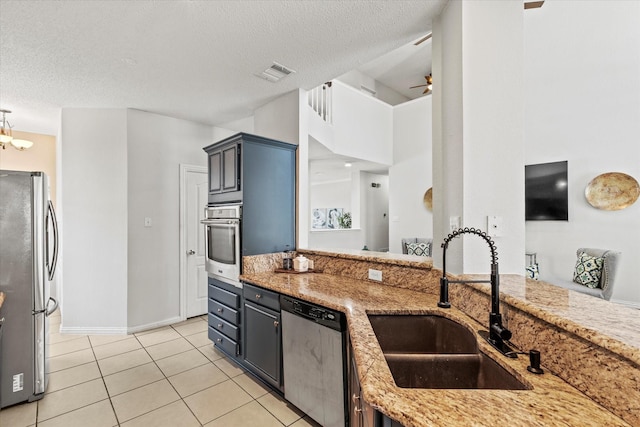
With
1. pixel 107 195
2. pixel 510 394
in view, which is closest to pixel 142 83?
pixel 107 195

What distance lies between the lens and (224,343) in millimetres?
2807

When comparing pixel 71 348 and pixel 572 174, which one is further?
pixel 572 174

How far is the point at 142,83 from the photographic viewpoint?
290 centimetres

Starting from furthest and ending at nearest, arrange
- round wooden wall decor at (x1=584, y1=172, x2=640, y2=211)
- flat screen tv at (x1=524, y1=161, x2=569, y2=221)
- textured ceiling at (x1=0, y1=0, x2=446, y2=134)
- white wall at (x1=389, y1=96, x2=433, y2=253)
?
white wall at (x1=389, y1=96, x2=433, y2=253), flat screen tv at (x1=524, y1=161, x2=569, y2=221), round wooden wall decor at (x1=584, y1=172, x2=640, y2=211), textured ceiling at (x1=0, y1=0, x2=446, y2=134)

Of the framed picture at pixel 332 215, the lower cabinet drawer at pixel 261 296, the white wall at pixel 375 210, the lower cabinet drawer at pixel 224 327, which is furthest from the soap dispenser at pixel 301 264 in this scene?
the framed picture at pixel 332 215

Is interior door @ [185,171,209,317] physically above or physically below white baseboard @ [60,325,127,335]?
above

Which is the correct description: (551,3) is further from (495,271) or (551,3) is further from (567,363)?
(567,363)

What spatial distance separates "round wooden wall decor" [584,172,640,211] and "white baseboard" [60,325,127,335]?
258 inches

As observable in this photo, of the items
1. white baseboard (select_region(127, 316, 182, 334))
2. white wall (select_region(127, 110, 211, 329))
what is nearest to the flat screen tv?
white wall (select_region(127, 110, 211, 329))

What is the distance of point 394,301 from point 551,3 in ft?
18.1

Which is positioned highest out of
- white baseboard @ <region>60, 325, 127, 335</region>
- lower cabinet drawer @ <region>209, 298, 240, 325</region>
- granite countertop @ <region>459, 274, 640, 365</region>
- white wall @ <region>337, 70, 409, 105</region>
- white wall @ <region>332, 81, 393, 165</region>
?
white wall @ <region>337, 70, 409, 105</region>

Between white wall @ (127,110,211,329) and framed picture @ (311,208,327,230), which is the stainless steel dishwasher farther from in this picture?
framed picture @ (311,208,327,230)

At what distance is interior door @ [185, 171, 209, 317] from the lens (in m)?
4.06

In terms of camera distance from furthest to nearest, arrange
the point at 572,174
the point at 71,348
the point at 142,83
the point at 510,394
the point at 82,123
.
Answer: the point at 572,174, the point at 82,123, the point at 71,348, the point at 142,83, the point at 510,394
